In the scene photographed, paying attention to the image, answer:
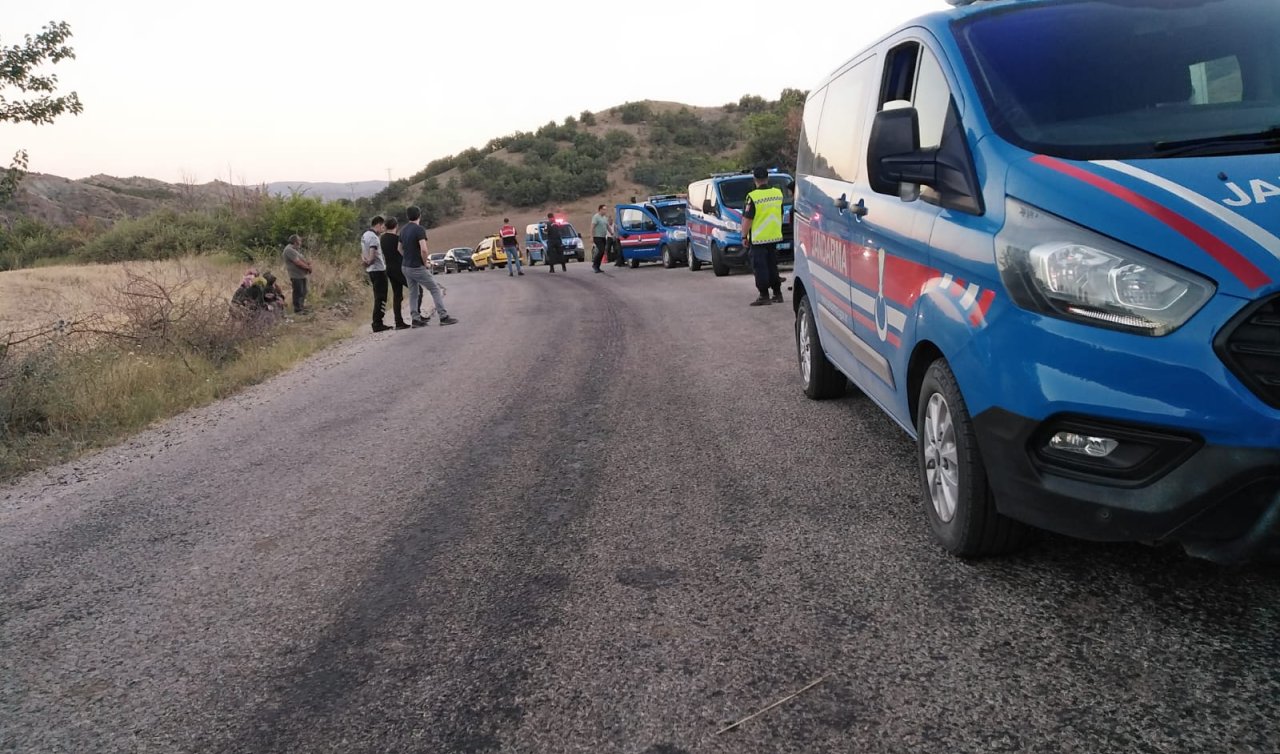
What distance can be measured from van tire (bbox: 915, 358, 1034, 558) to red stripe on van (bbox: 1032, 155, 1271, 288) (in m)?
0.78

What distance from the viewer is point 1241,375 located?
2242mm

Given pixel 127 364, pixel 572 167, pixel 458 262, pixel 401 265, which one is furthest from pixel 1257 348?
pixel 572 167

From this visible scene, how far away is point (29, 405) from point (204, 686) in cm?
632

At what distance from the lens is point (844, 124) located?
4.91 meters

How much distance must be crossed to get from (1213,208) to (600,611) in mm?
2227

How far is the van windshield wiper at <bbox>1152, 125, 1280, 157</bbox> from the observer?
2.71 meters

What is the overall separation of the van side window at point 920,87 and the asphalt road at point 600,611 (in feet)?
5.27

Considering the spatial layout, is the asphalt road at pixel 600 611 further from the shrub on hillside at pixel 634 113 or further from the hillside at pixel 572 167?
the shrub on hillside at pixel 634 113

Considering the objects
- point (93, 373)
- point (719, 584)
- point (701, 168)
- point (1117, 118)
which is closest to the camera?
point (1117, 118)

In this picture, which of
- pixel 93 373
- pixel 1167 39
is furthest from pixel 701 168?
pixel 1167 39

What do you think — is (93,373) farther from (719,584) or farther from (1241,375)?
(1241,375)

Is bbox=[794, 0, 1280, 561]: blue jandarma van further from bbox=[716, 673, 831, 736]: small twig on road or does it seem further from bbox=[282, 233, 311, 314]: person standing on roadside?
bbox=[282, 233, 311, 314]: person standing on roadside

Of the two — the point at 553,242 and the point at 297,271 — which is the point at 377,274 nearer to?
the point at 297,271

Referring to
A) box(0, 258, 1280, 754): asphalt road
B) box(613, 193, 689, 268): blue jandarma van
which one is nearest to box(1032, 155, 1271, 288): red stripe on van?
box(0, 258, 1280, 754): asphalt road
